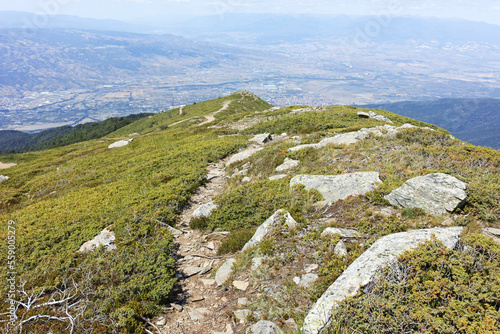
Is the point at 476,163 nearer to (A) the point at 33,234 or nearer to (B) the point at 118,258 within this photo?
(B) the point at 118,258

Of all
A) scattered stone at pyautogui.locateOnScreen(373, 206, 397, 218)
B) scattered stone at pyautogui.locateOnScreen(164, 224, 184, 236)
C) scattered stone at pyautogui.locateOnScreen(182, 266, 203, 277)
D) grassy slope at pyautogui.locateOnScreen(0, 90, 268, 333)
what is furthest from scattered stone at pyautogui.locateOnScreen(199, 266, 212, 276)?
scattered stone at pyautogui.locateOnScreen(373, 206, 397, 218)

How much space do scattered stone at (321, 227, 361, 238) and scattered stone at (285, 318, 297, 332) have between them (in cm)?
319

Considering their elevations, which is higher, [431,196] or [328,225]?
[431,196]

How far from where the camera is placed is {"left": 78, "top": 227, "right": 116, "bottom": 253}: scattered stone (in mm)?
10047

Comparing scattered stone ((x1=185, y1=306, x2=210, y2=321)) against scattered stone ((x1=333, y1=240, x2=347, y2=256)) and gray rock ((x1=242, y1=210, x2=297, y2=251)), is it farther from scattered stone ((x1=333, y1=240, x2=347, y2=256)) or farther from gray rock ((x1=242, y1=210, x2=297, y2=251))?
scattered stone ((x1=333, y1=240, x2=347, y2=256))

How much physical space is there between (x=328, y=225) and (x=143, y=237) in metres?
8.16

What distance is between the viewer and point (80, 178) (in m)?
23.2

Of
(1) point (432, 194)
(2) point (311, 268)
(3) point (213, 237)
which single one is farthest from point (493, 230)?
(3) point (213, 237)

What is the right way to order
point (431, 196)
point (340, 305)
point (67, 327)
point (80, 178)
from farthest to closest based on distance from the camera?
point (80, 178) → point (431, 196) → point (67, 327) → point (340, 305)

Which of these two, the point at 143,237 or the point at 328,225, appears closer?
the point at 328,225

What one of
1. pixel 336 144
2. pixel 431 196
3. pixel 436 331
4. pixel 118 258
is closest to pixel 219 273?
pixel 118 258

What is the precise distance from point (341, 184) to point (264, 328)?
24.6 feet

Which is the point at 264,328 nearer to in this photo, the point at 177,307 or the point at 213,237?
the point at 177,307

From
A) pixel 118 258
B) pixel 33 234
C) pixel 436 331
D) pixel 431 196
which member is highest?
pixel 431 196
